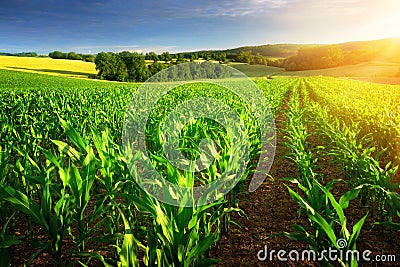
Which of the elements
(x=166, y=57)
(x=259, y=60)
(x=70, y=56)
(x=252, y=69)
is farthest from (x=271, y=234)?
(x=70, y=56)

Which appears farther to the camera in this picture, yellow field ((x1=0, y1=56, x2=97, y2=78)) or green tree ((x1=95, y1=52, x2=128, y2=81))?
green tree ((x1=95, y1=52, x2=128, y2=81))

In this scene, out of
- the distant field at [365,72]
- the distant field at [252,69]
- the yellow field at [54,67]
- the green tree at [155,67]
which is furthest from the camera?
the distant field at [252,69]

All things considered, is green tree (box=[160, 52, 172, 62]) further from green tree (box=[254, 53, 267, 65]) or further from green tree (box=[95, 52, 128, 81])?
green tree (box=[254, 53, 267, 65])

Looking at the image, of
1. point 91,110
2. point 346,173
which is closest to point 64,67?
point 91,110

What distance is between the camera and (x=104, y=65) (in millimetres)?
62750

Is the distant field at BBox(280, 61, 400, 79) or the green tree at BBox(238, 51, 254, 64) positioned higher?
the green tree at BBox(238, 51, 254, 64)

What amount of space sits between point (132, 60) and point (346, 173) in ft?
223

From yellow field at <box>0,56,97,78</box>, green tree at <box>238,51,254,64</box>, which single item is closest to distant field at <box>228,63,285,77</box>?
green tree at <box>238,51,254,64</box>

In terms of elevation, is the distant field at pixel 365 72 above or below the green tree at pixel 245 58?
below

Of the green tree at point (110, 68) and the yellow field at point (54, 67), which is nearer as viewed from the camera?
the yellow field at point (54, 67)

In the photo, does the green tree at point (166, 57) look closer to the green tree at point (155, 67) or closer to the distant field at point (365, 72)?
the green tree at point (155, 67)

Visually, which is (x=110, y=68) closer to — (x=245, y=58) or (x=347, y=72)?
(x=245, y=58)

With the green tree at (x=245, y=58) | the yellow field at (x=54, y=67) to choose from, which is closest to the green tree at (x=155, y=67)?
the yellow field at (x=54, y=67)

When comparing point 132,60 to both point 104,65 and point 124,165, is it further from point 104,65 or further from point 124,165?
point 124,165
